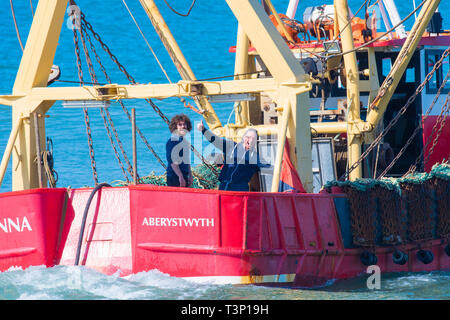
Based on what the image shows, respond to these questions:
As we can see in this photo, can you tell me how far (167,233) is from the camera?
994 centimetres

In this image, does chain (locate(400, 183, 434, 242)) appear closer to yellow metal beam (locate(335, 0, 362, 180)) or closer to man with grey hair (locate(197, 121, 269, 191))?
yellow metal beam (locate(335, 0, 362, 180))

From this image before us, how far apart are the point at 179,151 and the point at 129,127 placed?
2462 centimetres

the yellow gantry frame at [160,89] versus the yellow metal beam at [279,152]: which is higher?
the yellow gantry frame at [160,89]

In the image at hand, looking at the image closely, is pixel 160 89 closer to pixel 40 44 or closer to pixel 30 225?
pixel 40 44

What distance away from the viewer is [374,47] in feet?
49.4

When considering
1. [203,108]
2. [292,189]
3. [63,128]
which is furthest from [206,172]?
[63,128]

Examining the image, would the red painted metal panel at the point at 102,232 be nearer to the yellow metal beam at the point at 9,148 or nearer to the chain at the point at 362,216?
the yellow metal beam at the point at 9,148

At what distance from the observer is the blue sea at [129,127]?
966cm

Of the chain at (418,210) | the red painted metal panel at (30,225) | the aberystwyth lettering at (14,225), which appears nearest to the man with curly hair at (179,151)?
the red painted metal panel at (30,225)

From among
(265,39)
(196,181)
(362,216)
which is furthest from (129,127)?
(265,39)

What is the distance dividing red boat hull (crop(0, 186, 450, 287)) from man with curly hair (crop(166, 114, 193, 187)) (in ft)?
2.71

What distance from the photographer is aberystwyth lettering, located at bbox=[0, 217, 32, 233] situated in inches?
397

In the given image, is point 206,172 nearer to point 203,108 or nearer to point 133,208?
point 203,108

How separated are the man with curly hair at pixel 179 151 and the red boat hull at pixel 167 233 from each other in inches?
32.5
